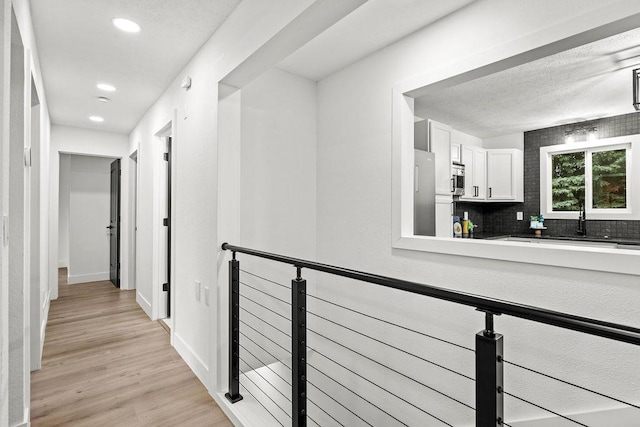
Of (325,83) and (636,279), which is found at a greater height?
(325,83)

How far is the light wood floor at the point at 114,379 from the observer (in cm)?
222

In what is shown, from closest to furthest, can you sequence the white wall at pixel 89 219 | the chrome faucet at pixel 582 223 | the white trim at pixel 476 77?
the white trim at pixel 476 77 < the chrome faucet at pixel 582 223 < the white wall at pixel 89 219

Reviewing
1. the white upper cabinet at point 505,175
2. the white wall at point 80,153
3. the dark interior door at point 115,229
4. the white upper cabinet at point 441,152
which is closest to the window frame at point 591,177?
the white upper cabinet at point 505,175

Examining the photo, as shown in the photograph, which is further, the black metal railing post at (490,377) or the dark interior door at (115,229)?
the dark interior door at (115,229)

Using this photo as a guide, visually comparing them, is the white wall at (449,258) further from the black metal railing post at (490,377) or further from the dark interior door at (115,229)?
the dark interior door at (115,229)

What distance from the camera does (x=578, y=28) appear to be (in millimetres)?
1640

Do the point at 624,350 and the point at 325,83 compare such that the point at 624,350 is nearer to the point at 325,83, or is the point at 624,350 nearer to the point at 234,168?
the point at 234,168

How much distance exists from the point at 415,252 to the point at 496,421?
5.05ft

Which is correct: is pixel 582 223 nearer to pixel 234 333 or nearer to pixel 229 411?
pixel 234 333

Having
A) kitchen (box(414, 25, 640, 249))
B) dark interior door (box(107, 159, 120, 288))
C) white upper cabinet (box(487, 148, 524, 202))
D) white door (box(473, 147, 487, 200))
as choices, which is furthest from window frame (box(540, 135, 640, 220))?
dark interior door (box(107, 159, 120, 288))

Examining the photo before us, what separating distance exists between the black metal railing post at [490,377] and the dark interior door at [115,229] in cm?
606

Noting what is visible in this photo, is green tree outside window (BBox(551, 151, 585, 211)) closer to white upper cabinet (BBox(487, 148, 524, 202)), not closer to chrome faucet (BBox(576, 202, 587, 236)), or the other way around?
chrome faucet (BBox(576, 202, 587, 236))

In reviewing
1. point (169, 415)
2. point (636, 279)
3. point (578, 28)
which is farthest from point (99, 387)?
point (578, 28)

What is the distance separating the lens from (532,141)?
16.4ft
